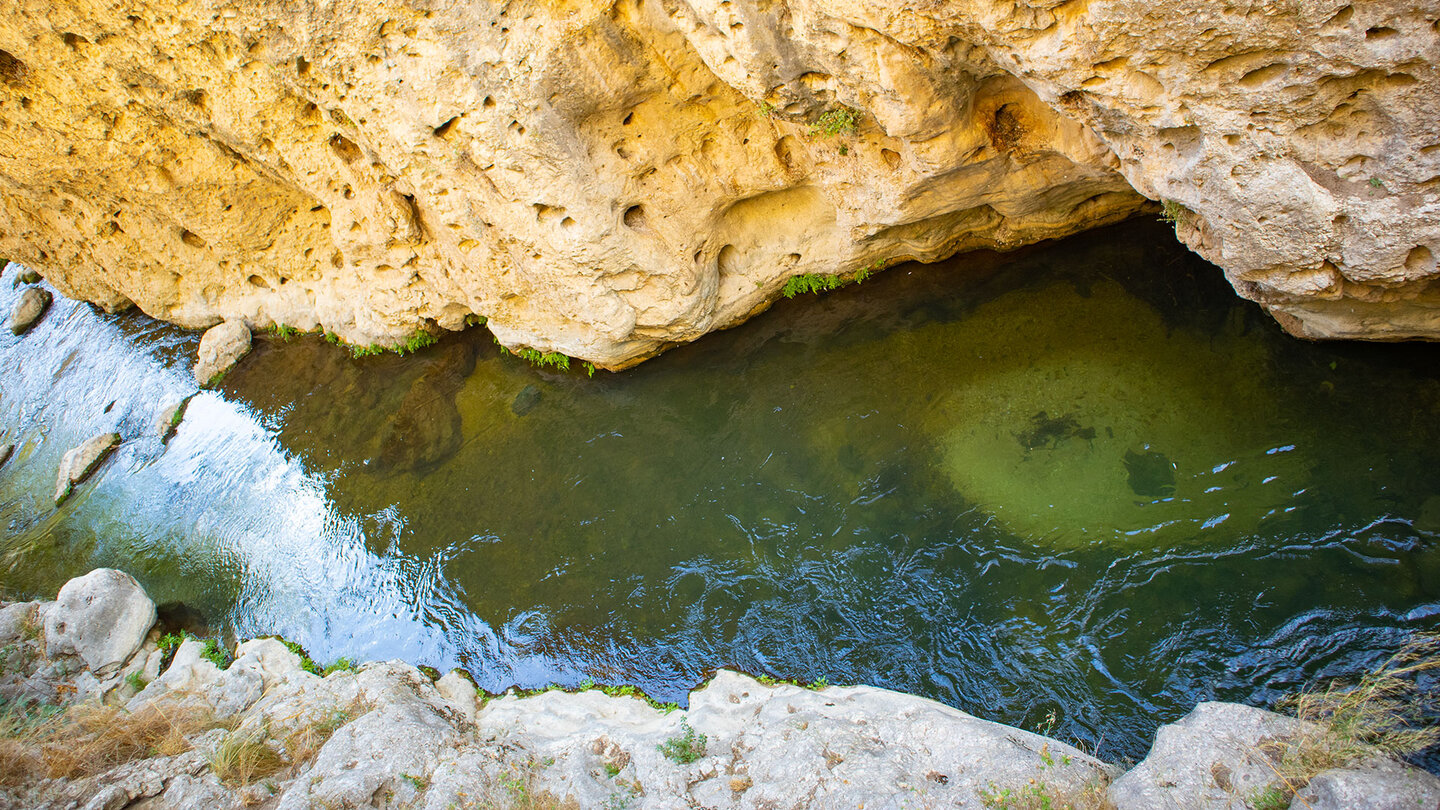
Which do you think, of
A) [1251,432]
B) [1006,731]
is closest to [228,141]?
[1006,731]

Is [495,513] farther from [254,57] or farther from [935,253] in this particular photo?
[935,253]

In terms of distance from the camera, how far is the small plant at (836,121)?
663cm

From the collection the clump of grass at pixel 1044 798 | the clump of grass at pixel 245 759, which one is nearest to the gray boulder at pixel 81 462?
the clump of grass at pixel 245 759

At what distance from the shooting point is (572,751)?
5.63 meters

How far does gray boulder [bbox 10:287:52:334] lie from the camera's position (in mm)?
15766

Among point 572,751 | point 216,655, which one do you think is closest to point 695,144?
point 572,751

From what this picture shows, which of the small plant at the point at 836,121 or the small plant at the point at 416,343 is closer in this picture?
the small plant at the point at 836,121

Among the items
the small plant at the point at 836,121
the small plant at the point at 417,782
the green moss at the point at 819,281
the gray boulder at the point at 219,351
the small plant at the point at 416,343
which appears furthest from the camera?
the gray boulder at the point at 219,351

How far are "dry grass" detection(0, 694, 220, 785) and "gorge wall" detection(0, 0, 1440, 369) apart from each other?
5.61 meters

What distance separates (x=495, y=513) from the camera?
8.95m

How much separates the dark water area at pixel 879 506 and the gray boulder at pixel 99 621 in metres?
0.75

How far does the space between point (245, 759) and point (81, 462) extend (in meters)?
9.39

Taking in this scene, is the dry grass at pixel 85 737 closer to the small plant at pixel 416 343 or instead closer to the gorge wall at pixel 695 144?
the gorge wall at pixel 695 144

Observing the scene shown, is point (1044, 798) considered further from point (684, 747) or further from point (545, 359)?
point (545, 359)
